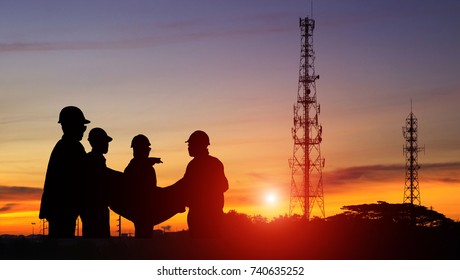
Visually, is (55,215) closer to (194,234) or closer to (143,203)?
(143,203)

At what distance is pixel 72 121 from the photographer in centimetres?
1446

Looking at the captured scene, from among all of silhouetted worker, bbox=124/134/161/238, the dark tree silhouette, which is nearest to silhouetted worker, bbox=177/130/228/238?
silhouetted worker, bbox=124/134/161/238

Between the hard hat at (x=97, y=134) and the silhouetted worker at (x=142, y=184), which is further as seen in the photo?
the silhouetted worker at (x=142, y=184)

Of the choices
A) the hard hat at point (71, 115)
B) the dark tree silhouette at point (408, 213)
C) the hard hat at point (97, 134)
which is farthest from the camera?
the dark tree silhouette at point (408, 213)

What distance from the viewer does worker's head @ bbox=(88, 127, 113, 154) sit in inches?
589

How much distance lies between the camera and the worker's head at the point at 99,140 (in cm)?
1495

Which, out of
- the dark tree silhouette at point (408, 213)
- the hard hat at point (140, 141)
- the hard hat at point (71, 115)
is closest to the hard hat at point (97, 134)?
the hard hat at point (71, 115)

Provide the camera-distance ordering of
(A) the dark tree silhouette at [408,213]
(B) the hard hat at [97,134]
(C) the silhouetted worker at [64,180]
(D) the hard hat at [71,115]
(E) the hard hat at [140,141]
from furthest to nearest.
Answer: (A) the dark tree silhouette at [408,213] → (E) the hard hat at [140,141] → (B) the hard hat at [97,134] → (C) the silhouetted worker at [64,180] → (D) the hard hat at [71,115]

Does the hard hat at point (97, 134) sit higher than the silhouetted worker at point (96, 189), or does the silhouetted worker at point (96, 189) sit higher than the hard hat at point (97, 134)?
the hard hat at point (97, 134)

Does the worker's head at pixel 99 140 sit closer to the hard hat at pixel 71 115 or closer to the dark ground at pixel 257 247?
the hard hat at pixel 71 115

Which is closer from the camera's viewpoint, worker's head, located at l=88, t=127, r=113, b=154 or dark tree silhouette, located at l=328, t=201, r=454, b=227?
worker's head, located at l=88, t=127, r=113, b=154

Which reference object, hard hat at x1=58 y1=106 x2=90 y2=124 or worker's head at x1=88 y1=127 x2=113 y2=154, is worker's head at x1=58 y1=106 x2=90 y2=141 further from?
worker's head at x1=88 y1=127 x2=113 y2=154
